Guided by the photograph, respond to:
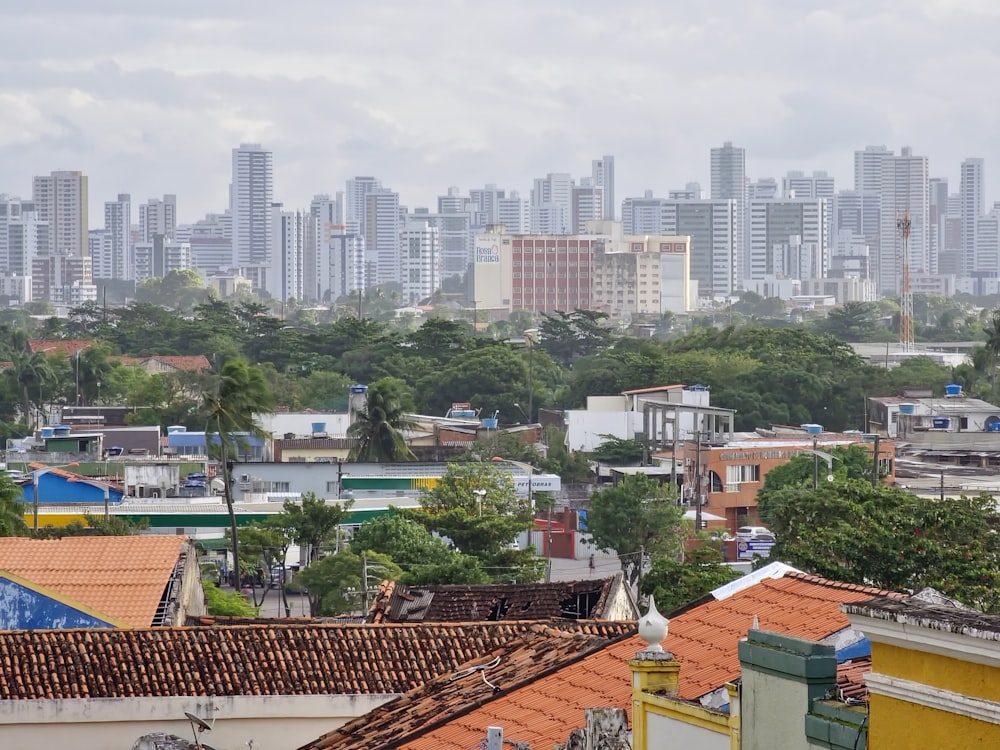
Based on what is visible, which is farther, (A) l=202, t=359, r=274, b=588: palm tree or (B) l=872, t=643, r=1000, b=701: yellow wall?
(A) l=202, t=359, r=274, b=588: palm tree

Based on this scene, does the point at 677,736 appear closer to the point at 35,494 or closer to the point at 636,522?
the point at 636,522

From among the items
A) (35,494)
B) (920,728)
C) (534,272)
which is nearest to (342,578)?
(35,494)

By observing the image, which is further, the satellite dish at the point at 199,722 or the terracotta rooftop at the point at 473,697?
the satellite dish at the point at 199,722

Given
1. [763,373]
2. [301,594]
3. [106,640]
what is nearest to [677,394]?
[763,373]

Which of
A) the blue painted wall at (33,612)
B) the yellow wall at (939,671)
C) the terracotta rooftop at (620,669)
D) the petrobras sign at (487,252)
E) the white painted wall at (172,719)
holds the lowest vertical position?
the white painted wall at (172,719)

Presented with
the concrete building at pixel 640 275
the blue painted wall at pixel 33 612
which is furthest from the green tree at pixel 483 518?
the concrete building at pixel 640 275

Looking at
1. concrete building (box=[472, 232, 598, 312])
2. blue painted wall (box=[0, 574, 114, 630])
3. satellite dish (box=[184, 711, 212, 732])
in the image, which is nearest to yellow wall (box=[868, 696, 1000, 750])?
satellite dish (box=[184, 711, 212, 732])

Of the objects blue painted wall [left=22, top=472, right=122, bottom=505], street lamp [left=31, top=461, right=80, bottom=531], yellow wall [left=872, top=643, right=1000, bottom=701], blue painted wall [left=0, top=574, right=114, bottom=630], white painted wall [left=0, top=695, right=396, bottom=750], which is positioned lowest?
blue painted wall [left=22, top=472, right=122, bottom=505]

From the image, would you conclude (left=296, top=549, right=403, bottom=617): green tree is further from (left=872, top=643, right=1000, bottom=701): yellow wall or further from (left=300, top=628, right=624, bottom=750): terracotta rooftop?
(left=872, top=643, right=1000, bottom=701): yellow wall

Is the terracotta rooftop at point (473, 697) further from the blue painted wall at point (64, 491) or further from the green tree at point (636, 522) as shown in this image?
the blue painted wall at point (64, 491)
